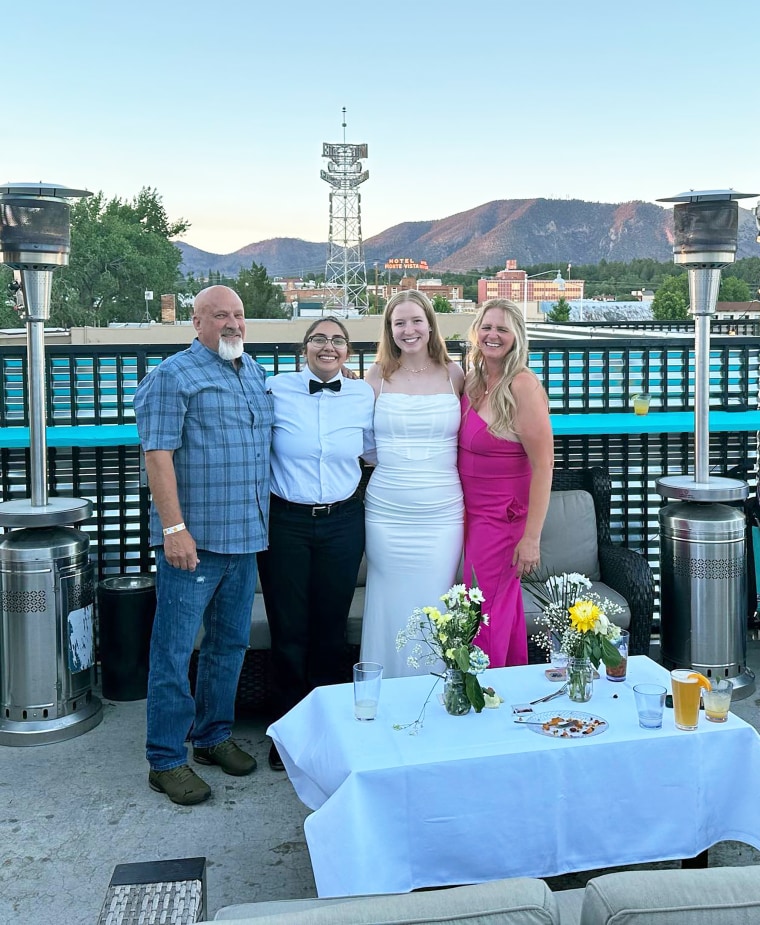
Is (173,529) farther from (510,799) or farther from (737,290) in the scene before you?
(737,290)

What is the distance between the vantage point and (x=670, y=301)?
253ft

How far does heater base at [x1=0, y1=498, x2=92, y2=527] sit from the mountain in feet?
451

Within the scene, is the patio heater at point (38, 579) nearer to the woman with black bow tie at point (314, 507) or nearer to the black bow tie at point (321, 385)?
the woman with black bow tie at point (314, 507)

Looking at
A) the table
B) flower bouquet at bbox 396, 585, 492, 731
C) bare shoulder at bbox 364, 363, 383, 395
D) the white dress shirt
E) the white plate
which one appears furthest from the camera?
bare shoulder at bbox 364, 363, 383, 395

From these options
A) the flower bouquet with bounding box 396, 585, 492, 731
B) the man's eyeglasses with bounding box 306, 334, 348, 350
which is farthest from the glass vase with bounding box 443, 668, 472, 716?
the man's eyeglasses with bounding box 306, 334, 348, 350

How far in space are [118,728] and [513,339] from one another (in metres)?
2.35

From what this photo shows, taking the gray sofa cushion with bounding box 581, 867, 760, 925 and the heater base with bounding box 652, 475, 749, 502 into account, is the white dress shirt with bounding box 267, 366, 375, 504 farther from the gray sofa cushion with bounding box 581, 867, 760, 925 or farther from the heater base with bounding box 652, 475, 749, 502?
the gray sofa cushion with bounding box 581, 867, 760, 925

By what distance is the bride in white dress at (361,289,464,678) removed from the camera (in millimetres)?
3605

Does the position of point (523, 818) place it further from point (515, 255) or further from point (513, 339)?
point (515, 255)

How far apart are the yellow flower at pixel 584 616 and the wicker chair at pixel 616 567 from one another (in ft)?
4.74

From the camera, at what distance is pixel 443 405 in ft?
11.9

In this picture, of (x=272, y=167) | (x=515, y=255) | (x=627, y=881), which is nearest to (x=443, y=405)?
(x=627, y=881)

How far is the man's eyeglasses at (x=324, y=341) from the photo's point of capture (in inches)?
138

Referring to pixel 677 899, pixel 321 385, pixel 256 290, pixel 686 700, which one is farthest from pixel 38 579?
pixel 256 290
